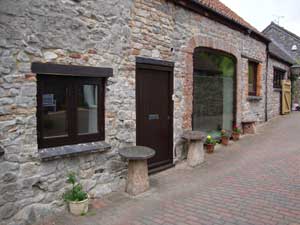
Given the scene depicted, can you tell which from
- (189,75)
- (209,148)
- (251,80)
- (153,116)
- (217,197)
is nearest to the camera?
(217,197)

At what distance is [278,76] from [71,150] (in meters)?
14.0

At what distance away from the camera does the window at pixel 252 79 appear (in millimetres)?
11492

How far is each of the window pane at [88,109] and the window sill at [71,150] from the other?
10.1 inches

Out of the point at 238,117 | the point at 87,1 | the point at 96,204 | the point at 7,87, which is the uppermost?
the point at 87,1

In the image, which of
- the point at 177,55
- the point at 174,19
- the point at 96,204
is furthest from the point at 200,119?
the point at 96,204

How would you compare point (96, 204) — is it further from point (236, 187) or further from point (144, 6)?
point (144, 6)

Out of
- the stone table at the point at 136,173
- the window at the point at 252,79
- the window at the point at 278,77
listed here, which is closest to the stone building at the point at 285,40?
the window at the point at 278,77

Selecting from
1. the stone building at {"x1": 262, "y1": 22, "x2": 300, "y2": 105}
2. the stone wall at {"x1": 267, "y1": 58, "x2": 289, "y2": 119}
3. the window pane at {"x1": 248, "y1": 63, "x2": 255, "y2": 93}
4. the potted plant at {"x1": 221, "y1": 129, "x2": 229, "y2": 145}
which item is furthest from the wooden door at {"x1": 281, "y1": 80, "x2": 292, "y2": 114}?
the potted plant at {"x1": 221, "y1": 129, "x2": 229, "y2": 145}

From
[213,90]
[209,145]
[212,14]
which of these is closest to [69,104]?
[209,145]

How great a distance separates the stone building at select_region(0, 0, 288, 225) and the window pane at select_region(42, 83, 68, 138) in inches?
0.6

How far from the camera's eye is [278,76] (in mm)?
15273

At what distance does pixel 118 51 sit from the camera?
5090mm

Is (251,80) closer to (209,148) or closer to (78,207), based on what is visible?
(209,148)

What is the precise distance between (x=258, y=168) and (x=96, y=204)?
375 centimetres
